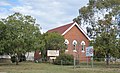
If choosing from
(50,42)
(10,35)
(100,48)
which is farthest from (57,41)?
(10,35)

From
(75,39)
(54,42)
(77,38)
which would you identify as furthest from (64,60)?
(77,38)

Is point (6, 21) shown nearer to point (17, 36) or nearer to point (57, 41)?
point (17, 36)

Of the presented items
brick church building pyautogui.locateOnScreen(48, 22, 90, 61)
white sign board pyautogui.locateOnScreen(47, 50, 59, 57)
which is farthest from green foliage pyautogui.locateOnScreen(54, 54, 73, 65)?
brick church building pyautogui.locateOnScreen(48, 22, 90, 61)

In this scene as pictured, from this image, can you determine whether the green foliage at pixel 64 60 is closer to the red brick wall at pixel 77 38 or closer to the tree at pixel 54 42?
the tree at pixel 54 42

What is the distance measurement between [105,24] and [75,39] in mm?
14727

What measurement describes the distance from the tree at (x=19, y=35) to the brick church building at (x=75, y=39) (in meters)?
16.6

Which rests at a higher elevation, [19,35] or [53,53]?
[19,35]

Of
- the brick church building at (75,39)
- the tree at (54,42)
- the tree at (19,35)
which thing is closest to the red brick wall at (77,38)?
the brick church building at (75,39)

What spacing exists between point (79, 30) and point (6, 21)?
22.4 m

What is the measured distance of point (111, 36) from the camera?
146 feet

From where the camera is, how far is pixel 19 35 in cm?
4028

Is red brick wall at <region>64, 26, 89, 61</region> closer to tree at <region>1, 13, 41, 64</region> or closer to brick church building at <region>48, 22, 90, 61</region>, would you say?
brick church building at <region>48, 22, 90, 61</region>

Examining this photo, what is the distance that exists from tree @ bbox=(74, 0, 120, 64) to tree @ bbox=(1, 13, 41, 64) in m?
11.0

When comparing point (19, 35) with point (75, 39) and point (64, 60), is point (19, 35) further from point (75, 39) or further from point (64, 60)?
point (75, 39)
